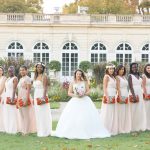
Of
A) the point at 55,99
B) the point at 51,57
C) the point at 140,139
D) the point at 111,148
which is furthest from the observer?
the point at 51,57

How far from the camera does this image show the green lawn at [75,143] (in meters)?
11.6

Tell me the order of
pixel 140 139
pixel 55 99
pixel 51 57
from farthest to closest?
pixel 51 57
pixel 55 99
pixel 140 139

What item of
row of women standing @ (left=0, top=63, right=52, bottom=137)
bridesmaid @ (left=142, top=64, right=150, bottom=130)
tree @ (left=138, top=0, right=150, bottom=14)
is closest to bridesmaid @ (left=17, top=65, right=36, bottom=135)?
row of women standing @ (left=0, top=63, right=52, bottom=137)

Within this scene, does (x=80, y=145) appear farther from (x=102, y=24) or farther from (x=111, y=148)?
(x=102, y=24)

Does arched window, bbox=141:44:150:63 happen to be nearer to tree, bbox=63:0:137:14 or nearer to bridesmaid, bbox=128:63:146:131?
tree, bbox=63:0:137:14

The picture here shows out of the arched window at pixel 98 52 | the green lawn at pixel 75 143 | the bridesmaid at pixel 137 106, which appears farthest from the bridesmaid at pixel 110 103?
the arched window at pixel 98 52

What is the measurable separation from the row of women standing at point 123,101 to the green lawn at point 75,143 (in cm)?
54

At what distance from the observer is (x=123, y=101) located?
13.8m

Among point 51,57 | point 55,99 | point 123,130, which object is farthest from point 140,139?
point 51,57

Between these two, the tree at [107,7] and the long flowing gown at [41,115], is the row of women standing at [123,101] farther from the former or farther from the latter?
the tree at [107,7]

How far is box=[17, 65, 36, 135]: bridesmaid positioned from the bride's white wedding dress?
2.70ft

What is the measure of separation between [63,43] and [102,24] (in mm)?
2884

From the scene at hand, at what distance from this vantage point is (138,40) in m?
40.1

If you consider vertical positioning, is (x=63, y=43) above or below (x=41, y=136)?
above
